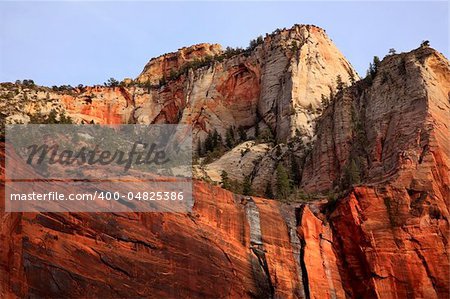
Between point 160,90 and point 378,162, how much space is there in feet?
176

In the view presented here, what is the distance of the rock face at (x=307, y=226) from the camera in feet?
129

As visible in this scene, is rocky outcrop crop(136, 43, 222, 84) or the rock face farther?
rocky outcrop crop(136, 43, 222, 84)

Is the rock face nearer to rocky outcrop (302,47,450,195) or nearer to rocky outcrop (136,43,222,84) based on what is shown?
rocky outcrop (302,47,450,195)

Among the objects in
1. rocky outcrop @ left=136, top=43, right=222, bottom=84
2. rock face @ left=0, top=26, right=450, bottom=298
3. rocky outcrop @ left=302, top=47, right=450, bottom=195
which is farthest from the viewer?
rocky outcrop @ left=136, top=43, right=222, bottom=84

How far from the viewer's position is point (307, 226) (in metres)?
51.8

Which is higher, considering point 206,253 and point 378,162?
point 378,162

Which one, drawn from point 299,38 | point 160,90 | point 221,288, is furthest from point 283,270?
point 160,90

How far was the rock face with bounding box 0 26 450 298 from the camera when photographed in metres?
39.2

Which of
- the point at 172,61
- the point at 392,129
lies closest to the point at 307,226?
the point at 392,129

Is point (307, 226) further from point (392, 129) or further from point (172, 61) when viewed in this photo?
point (172, 61)

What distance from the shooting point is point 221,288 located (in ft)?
A: 146

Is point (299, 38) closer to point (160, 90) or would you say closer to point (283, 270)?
point (160, 90)

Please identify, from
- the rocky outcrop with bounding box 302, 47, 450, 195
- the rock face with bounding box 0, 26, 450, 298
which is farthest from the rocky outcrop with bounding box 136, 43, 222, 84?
the rocky outcrop with bounding box 302, 47, 450, 195

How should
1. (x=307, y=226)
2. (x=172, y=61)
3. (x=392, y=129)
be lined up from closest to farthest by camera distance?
1. (x=307, y=226)
2. (x=392, y=129)
3. (x=172, y=61)
